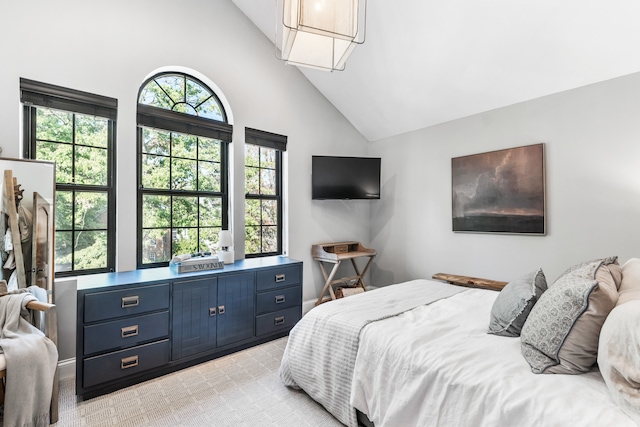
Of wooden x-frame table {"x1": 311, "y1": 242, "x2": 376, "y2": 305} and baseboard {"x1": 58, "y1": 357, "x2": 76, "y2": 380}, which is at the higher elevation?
wooden x-frame table {"x1": 311, "y1": 242, "x2": 376, "y2": 305}

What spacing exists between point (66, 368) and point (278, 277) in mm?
1787

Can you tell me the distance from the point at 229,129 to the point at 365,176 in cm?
183

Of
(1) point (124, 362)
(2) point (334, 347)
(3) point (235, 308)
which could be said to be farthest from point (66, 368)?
(2) point (334, 347)

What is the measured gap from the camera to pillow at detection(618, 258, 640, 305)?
1238mm

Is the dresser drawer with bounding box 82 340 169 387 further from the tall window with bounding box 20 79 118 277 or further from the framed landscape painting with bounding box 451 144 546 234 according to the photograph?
the framed landscape painting with bounding box 451 144 546 234

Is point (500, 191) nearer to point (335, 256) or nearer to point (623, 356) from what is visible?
point (335, 256)

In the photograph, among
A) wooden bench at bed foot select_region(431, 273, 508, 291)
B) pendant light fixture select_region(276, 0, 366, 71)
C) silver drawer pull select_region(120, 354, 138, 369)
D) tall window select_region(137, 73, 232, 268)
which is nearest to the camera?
pendant light fixture select_region(276, 0, 366, 71)

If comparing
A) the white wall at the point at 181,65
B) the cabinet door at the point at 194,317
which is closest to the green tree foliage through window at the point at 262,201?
the white wall at the point at 181,65

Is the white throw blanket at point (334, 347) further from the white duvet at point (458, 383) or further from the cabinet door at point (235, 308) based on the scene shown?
the cabinet door at point (235, 308)

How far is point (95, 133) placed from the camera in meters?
2.62

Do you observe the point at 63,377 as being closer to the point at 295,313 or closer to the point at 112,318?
the point at 112,318

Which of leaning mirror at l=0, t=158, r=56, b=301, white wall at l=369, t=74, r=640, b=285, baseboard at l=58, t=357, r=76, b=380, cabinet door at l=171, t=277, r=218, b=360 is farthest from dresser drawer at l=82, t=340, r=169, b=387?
white wall at l=369, t=74, r=640, b=285

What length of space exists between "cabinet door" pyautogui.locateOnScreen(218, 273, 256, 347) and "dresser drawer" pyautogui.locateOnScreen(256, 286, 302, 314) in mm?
88

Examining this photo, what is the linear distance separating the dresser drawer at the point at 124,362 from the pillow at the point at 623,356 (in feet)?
8.63
